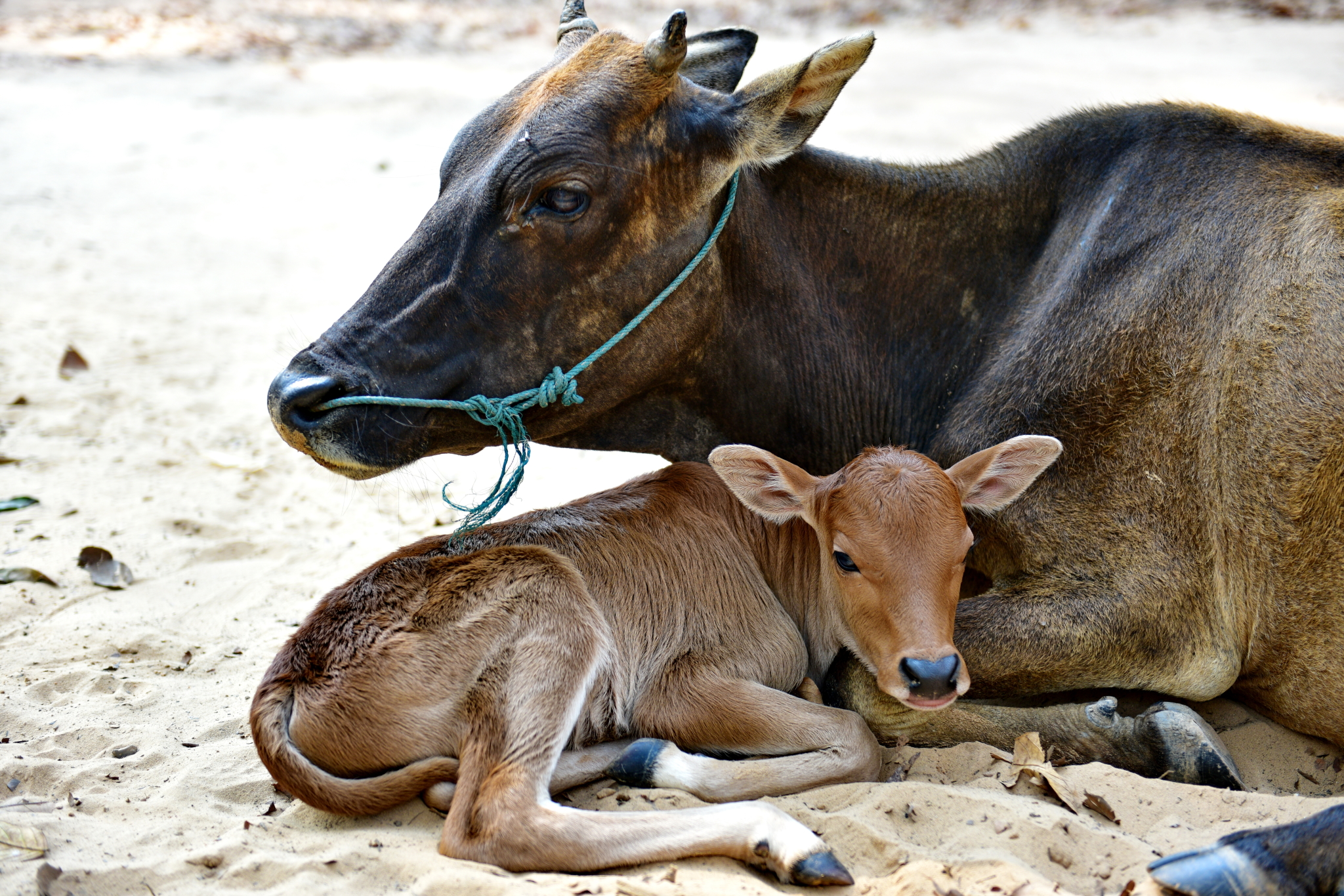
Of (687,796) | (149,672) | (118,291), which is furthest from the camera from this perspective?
(118,291)

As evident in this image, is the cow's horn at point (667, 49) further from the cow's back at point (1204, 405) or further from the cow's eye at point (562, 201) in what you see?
the cow's back at point (1204, 405)

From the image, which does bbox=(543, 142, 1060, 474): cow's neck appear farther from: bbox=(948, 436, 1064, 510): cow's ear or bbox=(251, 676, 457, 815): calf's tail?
bbox=(251, 676, 457, 815): calf's tail

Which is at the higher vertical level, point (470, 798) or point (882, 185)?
point (882, 185)

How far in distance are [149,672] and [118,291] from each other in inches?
240

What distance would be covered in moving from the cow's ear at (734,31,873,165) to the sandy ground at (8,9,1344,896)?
237 centimetres

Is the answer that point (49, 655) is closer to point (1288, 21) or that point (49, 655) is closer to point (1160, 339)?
point (1160, 339)

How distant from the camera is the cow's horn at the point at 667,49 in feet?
14.4

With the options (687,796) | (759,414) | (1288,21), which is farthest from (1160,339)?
(1288,21)

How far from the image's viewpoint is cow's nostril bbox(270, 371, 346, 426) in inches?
166

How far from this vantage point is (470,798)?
3.83 m

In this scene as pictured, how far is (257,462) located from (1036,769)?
5.22 metres

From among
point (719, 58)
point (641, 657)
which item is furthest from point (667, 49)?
point (641, 657)

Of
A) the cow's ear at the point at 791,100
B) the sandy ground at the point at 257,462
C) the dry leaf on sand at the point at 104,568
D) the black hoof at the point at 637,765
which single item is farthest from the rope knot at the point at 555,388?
the dry leaf on sand at the point at 104,568

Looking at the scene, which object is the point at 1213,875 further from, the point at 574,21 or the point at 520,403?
the point at 574,21
